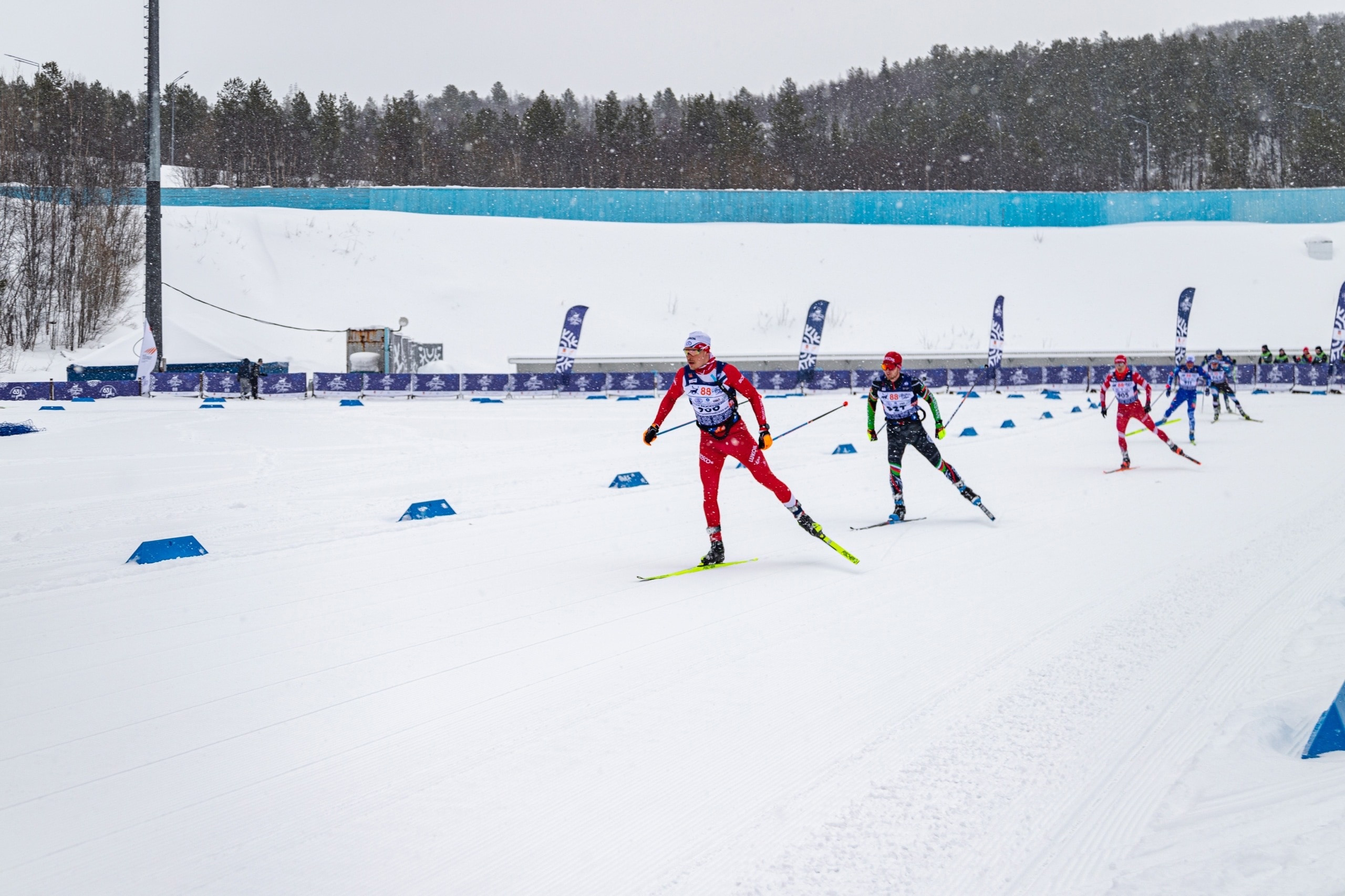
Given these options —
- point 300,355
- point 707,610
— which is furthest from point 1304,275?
point 707,610

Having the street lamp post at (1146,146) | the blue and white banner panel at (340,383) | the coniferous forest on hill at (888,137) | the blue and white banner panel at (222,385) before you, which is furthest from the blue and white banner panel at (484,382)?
the street lamp post at (1146,146)

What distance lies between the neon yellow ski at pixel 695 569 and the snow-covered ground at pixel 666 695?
6.6 inches

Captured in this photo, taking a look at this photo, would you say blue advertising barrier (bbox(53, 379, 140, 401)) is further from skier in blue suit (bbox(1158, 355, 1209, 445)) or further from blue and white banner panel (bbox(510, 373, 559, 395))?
skier in blue suit (bbox(1158, 355, 1209, 445))

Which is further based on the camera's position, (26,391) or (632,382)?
(632,382)

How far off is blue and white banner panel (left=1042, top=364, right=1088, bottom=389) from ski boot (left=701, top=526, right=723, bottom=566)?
32.9m

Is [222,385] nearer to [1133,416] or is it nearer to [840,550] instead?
[1133,416]

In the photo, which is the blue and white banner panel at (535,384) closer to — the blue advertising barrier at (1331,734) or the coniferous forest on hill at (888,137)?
the blue advertising barrier at (1331,734)

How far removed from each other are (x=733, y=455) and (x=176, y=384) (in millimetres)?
27319

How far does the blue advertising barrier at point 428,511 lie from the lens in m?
10.8

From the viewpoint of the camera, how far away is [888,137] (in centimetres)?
8738

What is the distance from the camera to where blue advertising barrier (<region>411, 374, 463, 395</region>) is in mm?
32562

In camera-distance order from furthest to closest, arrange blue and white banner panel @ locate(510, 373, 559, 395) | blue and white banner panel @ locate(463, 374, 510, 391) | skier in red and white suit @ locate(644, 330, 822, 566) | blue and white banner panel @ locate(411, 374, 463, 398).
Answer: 1. blue and white banner panel @ locate(510, 373, 559, 395)
2. blue and white banner panel @ locate(463, 374, 510, 391)
3. blue and white banner panel @ locate(411, 374, 463, 398)
4. skier in red and white suit @ locate(644, 330, 822, 566)

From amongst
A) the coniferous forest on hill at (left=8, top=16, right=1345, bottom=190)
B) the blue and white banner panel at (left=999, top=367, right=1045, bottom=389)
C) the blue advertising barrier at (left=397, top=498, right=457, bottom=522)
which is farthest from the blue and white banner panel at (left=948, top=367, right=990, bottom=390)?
the coniferous forest on hill at (left=8, top=16, right=1345, bottom=190)

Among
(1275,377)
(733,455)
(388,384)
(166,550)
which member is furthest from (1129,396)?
(1275,377)
